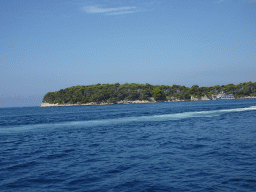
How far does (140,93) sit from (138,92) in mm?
1777

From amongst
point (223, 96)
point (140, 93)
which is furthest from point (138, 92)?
point (223, 96)

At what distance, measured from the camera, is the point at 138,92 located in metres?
166

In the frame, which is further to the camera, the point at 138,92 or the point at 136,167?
the point at 138,92

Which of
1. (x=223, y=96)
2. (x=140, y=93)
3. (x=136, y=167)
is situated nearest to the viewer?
(x=136, y=167)

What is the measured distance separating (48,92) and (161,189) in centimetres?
20189

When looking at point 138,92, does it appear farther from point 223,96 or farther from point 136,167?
point 136,167

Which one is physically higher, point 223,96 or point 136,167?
point 223,96

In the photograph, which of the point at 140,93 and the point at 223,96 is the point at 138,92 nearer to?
the point at 140,93

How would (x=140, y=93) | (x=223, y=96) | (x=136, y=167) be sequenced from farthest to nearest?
(x=140, y=93) < (x=223, y=96) < (x=136, y=167)

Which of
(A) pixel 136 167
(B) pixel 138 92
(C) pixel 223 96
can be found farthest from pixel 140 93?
(A) pixel 136 167

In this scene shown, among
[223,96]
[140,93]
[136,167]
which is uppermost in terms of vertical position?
[140,93]

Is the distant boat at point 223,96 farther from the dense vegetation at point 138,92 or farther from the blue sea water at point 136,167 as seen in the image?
the blue sea water at point 136,167

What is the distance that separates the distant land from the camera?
163125 millimetres

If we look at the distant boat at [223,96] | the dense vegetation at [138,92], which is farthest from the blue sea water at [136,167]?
the distant boat at [223,96]
